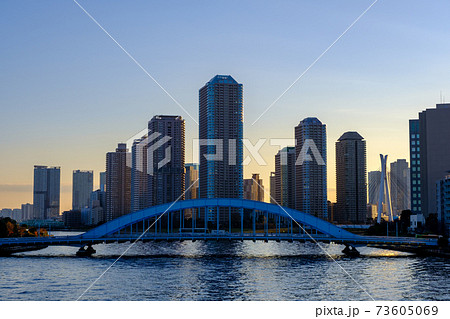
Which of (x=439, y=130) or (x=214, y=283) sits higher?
(x=439, y=130)

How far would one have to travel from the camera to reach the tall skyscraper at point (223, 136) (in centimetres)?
18475

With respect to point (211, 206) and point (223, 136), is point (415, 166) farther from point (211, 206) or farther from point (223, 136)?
point (211, 206)

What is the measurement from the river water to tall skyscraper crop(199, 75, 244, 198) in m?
114

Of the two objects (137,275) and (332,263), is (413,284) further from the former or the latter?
(137,275)

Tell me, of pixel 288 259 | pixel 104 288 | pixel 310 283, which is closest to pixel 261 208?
pixel 288 259

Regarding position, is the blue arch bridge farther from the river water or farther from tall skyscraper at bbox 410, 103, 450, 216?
tall skyscraper at bbox 410, 103, 450, 216

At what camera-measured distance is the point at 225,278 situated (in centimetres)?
4938

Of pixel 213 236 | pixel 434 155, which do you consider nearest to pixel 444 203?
pixel 434 155

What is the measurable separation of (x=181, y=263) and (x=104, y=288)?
70.0ft

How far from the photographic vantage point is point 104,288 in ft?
140

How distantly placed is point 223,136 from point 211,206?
103477 millimetres

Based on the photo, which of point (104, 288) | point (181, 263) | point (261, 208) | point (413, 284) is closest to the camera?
point (104, 288)
